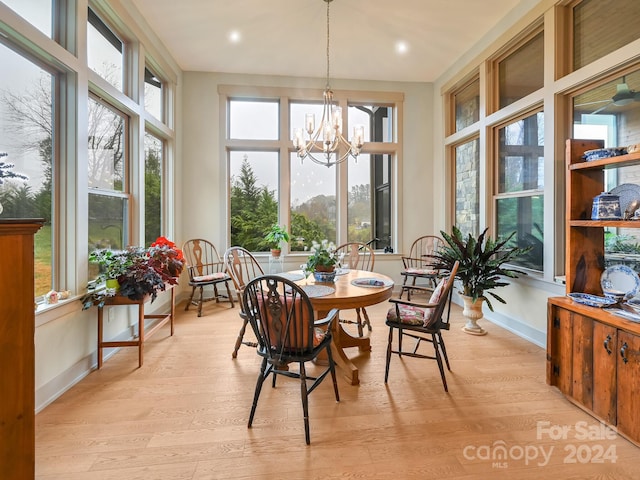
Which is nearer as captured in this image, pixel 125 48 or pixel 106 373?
pixel 106 373

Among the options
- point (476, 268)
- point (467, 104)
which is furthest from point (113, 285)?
point (467, 104)

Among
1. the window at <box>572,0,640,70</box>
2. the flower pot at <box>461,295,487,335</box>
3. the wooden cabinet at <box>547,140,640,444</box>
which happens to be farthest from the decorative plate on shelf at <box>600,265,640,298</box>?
the window at <box>572,0,640,70</box>

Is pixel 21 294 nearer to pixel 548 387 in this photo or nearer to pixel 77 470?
pixel 77 470

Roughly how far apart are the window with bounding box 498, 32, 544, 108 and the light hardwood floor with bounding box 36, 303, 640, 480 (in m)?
2.86

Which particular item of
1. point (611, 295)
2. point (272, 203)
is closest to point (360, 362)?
point (611, 295)

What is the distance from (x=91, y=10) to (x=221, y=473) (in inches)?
145

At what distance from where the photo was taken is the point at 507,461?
65.5 inches

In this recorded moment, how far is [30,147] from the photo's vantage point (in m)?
2.18

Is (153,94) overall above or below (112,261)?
above

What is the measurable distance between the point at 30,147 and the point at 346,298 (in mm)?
2411

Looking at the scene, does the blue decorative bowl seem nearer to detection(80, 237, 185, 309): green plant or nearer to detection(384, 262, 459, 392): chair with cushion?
detection(384, 262, 459, 392): chair with cushion

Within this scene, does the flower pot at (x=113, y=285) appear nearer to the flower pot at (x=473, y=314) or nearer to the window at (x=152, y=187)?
the window at (x=152, y=187)

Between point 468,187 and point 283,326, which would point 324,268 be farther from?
point 468,187

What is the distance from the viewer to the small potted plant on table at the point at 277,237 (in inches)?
187
